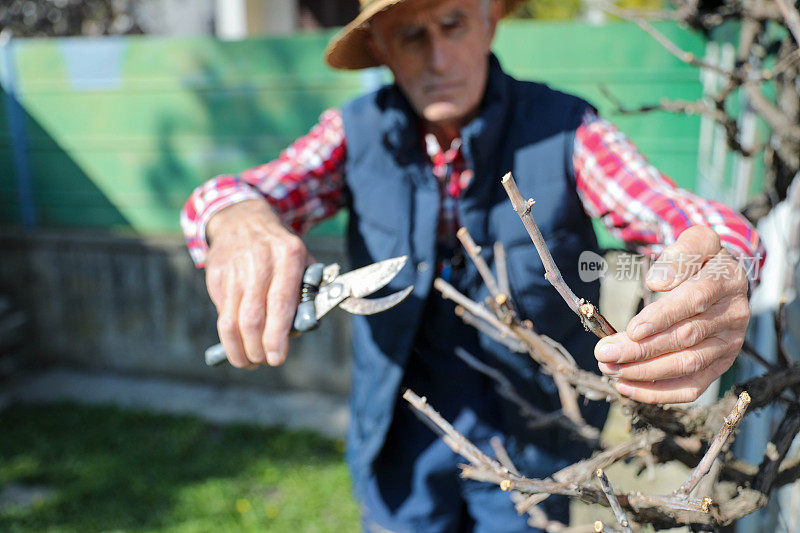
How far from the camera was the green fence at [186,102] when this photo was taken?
4375 mm

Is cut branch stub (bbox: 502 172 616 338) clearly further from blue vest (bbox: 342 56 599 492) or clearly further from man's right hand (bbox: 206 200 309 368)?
blue vest (bbox: 342 56 599 492)

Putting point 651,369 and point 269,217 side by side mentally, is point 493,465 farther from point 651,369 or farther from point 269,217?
point 269,217

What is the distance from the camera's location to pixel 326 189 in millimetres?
2092

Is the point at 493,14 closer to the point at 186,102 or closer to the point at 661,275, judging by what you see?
the point at 661,275

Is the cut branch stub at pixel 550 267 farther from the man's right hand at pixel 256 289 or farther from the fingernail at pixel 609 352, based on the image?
the man's right hand at pixel 256 289

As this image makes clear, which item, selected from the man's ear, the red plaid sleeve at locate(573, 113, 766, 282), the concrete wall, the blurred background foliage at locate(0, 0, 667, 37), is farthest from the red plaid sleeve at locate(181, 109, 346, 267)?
the blurred background foliage at locate(0, 0, 667, 37)

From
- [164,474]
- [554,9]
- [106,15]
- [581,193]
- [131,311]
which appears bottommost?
[164,474]

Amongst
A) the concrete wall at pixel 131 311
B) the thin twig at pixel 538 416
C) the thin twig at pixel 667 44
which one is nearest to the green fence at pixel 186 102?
the concrete wall at pixel 131 311

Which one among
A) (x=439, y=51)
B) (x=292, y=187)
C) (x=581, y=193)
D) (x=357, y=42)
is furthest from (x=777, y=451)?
(x=357, y=42)

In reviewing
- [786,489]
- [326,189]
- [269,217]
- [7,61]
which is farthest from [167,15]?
[786,489]

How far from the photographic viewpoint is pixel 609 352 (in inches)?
38.9

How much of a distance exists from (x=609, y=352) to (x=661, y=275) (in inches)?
6.7

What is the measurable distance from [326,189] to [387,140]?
264 millimetres

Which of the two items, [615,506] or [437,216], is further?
[437,216]
